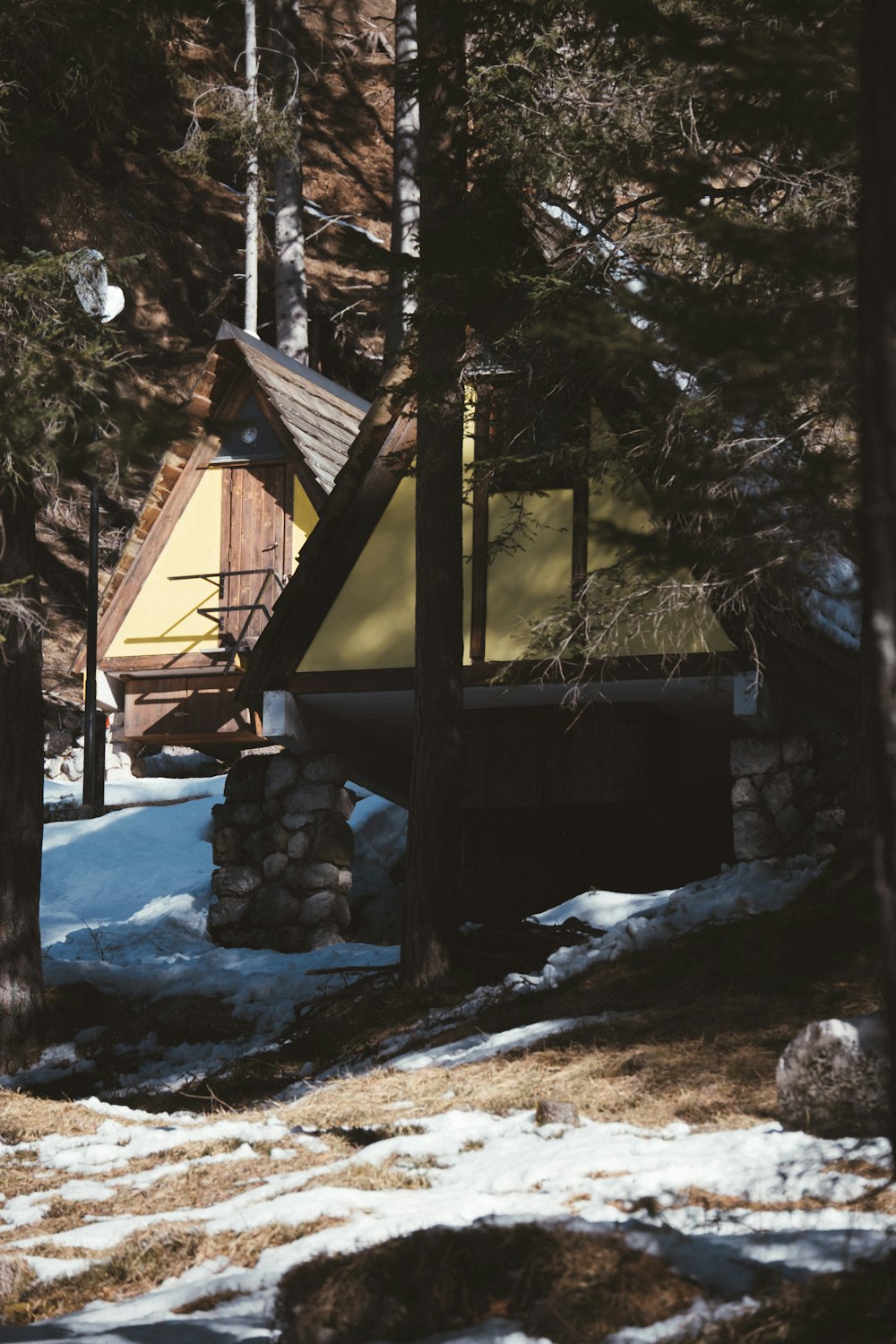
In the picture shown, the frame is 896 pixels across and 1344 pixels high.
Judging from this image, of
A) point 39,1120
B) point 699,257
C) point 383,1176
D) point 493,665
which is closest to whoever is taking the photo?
point 383,1176

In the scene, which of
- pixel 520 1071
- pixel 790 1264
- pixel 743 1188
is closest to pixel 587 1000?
pixel 520 1071

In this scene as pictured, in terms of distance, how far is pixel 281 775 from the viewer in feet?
47.0

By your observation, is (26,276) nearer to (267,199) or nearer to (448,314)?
(448,314)

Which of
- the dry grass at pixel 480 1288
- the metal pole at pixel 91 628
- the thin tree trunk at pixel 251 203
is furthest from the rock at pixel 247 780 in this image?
the thin tree trunk at pixel 251 203

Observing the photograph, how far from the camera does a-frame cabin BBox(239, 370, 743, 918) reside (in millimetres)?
12445

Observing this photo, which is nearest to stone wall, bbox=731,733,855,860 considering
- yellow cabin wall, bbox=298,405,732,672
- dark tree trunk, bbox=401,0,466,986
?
yellow cabin wall, bbox=298,405,732,672

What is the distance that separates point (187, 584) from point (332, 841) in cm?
537

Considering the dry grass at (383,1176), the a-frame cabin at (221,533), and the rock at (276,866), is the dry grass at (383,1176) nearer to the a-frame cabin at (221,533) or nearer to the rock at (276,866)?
the rock at (276,866)

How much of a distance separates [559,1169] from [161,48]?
8.65 meters

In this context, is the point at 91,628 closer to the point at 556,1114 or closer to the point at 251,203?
the point at 556,1114

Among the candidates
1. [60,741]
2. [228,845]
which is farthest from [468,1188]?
[60,741]

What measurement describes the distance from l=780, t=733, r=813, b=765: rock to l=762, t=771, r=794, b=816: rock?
0.42 feet

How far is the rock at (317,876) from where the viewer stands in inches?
548

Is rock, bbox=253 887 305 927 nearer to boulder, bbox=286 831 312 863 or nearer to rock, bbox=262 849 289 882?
rock, bbox=262 849 289 882
